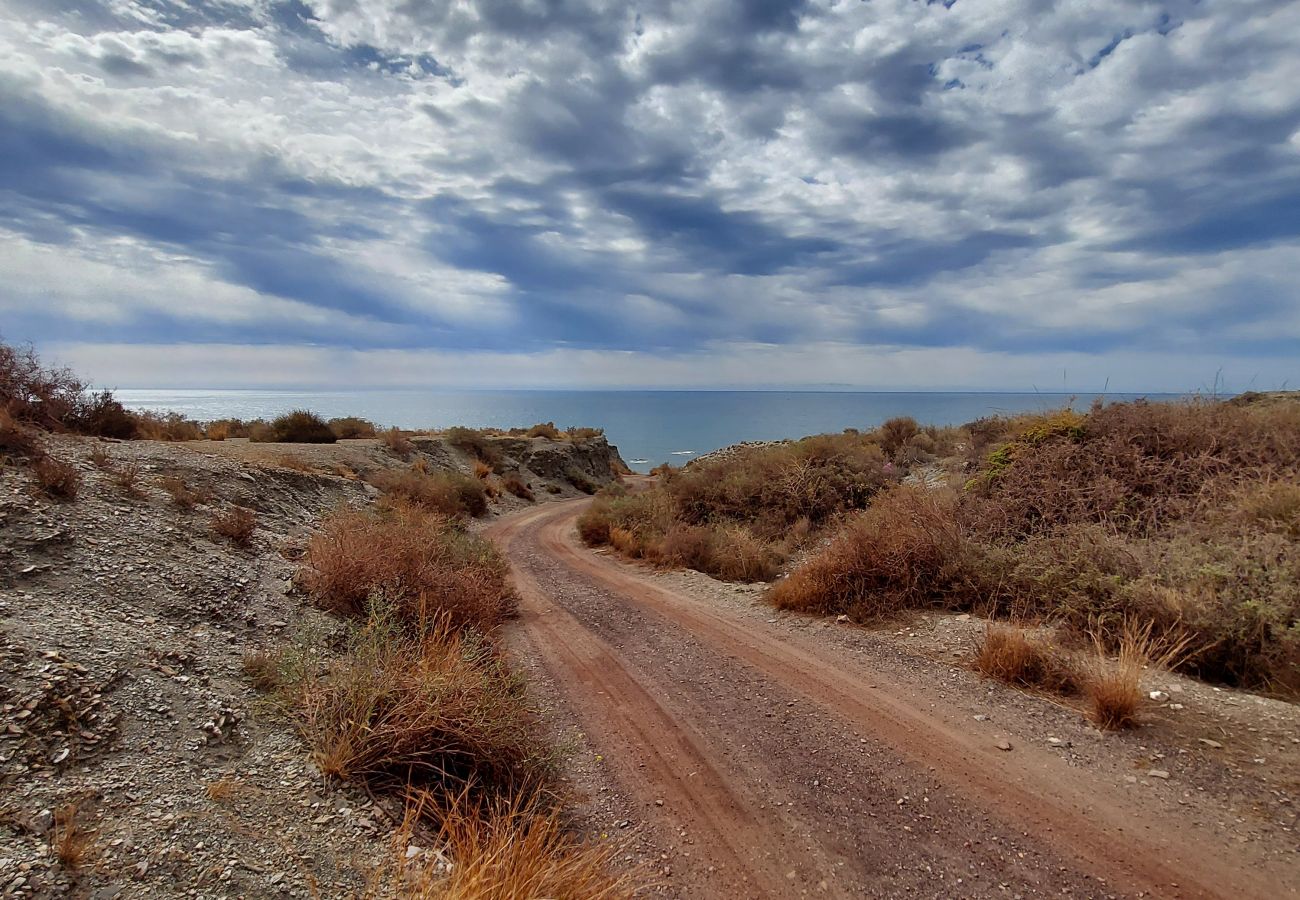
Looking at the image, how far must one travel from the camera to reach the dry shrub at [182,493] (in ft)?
24.8

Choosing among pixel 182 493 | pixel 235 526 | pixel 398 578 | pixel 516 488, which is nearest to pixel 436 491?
pixel 516 488

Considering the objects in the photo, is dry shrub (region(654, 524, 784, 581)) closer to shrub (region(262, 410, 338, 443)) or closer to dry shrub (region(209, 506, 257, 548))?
dry shrub (region(209, 506, 257, 548))

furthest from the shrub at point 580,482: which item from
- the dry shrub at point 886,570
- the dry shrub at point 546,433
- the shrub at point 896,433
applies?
the dry shrub at point 886,570

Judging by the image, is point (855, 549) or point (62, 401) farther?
point (62, 401)

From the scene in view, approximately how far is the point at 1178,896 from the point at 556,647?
19.6ft

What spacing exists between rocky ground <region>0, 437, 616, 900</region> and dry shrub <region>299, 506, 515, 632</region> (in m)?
0.46

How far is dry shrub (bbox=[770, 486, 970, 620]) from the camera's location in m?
7.71

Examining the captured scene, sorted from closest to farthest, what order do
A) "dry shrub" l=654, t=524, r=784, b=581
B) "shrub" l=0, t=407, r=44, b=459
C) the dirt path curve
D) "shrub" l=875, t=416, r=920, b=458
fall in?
the dirt path curve < "shrub" l=0, t=407, r=44, b=459 < "dry shrub" l=654, t=524, r=784, b=581 < "shrub" l=875, t=416, r=920, b=458

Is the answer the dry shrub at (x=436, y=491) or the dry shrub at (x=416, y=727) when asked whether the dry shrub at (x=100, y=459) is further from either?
the dry shrub at (x=436, y=491)

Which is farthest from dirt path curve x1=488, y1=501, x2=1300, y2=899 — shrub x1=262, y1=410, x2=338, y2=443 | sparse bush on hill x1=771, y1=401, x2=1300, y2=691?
shrub x1=262, y1=410, x2=338, y2=443

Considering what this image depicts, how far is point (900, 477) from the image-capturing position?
15.0 metres

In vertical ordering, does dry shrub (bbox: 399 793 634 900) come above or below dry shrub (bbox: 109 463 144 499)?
below

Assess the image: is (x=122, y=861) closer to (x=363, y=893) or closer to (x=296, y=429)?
(x=363, y=893)

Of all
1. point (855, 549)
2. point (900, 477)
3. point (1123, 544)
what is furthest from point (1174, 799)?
point (900, 477)
